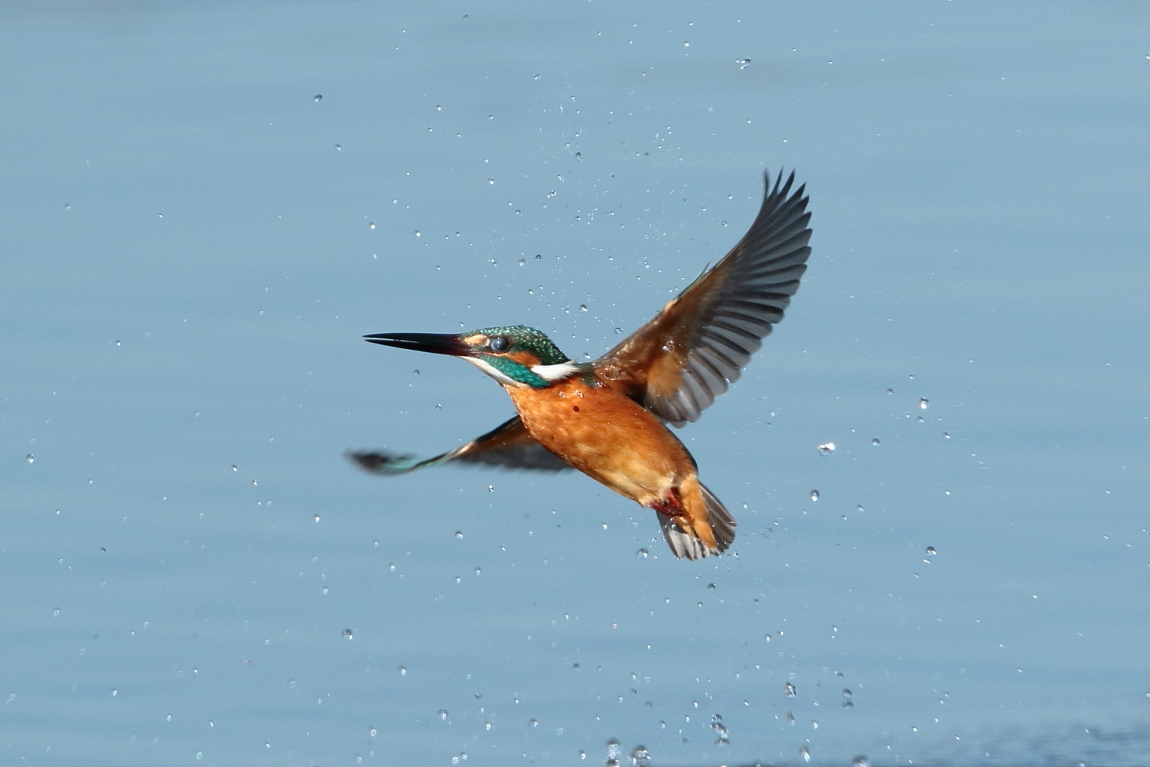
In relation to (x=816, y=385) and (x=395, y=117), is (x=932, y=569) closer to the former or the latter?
(x=816, y=385)

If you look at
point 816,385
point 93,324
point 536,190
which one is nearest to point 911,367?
point 816,385

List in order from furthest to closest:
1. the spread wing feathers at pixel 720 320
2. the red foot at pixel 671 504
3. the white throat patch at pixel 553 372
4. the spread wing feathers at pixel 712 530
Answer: the spread wing feathers at pixel 712 530 → the red foot at pixel 671 504 → the white throat patch at pixel 553 372 → the spread wing feathers at pixel 720 320

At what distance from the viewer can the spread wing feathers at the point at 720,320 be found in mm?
4449

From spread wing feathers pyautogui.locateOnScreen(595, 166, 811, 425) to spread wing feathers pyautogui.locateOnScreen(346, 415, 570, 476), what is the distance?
32 cm

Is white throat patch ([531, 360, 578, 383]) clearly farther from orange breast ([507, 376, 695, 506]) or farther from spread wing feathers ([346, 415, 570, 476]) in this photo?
spread wing feathers ([346, 415, 570, 476])

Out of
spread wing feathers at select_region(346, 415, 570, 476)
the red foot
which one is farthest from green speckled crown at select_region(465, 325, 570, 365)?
the red foot

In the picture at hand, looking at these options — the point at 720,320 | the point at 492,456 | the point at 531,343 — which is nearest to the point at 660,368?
the point at 720,320

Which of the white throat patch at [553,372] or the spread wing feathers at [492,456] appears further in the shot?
the spread wing feathers at [492,456]

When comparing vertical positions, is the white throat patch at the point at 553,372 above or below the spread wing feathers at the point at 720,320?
below

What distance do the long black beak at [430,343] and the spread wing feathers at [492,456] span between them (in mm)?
242

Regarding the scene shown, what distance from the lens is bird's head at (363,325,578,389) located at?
4.58 m

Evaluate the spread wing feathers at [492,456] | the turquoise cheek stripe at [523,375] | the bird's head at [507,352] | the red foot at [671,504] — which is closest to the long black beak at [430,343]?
the bird's head at [507,352]

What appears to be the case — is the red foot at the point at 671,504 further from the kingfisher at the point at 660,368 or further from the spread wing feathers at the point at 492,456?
the spread wing feathers at the point at 492,456

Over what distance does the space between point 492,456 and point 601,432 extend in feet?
1.52
